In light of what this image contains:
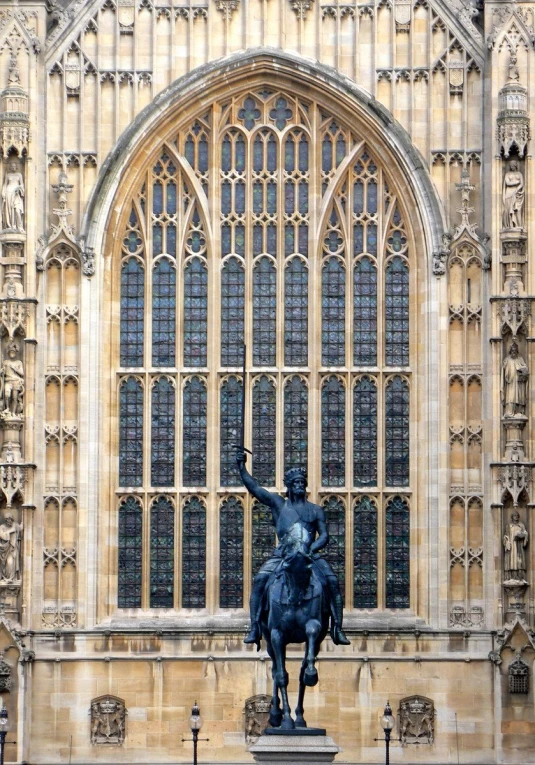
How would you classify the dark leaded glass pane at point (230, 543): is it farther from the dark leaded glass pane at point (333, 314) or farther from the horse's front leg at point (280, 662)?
the horse's front leg at point (280, 662)

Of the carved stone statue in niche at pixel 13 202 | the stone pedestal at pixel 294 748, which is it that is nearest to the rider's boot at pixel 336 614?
the stone pedestal at pixel 294 748

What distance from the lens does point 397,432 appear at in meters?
42.2

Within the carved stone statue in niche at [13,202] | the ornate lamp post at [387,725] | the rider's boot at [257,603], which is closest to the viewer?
the rider's boot at [257,603]

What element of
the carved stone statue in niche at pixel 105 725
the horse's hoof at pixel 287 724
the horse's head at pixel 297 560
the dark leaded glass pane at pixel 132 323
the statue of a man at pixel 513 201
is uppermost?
the statue of a man at pixel 513 201

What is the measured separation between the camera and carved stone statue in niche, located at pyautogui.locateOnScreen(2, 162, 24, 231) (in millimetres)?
41781

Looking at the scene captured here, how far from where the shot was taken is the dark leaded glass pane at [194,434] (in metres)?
42.2

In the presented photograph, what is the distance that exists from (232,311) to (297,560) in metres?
10.9

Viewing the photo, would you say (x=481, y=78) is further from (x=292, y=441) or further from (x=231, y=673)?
(x=231, y=673)

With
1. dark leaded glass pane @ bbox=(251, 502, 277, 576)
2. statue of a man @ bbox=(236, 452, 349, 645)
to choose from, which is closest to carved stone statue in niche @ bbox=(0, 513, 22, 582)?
dark leaded glass pane @ bbox=(251, 502, 277, 576)

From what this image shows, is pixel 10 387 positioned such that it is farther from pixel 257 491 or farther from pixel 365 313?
pixel 257 491

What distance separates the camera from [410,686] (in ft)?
134

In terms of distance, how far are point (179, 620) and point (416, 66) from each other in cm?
1144

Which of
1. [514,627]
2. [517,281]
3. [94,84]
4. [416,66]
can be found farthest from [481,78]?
[514,627]

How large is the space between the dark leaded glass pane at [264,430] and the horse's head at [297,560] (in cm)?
907
